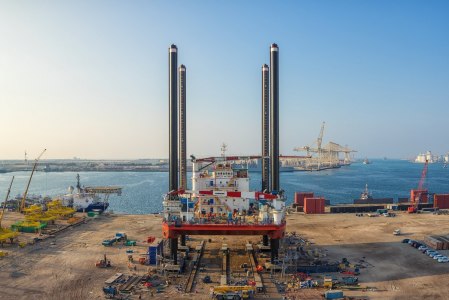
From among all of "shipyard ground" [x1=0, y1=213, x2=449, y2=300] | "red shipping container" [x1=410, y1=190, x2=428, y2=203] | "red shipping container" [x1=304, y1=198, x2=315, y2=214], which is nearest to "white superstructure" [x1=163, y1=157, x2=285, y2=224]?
"shipyard ground" [x1=0, y1=213, x2=449, y2=300]

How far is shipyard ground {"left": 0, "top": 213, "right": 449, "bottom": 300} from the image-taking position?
1297 inches

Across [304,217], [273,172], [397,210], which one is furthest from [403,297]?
[397,210]

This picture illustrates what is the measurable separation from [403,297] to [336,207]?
46.7 metres

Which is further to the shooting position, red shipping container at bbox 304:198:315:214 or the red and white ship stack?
red shipping container at bbox 304:198:315:214

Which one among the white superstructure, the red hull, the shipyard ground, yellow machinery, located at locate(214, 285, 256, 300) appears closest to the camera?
yellow machinery, located at locate(214, 285, 256, 300)

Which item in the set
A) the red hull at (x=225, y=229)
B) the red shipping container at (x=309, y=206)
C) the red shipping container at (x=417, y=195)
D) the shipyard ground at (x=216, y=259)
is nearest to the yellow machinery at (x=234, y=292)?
the shipyard ground at (x=216, y=259)

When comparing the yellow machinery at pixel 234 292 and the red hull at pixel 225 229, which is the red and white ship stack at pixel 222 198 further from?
the yellow machinery at pixel 234 292

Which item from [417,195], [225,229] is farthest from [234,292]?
[417,195]

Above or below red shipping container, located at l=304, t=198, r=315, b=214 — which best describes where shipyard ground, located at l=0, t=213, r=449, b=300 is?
below

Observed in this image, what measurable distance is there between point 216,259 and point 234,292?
37.8 ft

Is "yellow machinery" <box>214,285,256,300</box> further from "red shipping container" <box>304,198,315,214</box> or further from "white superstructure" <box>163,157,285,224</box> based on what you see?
"red shipping container" <box>304,198,315,214</box>

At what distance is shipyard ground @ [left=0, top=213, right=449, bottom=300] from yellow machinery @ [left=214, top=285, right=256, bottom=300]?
0.97 meters

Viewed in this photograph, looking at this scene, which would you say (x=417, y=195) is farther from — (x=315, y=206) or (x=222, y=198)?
(x=222, y=198)

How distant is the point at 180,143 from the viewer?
176ft
